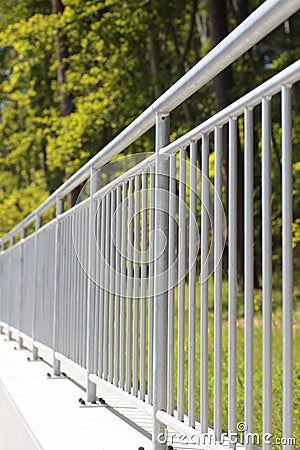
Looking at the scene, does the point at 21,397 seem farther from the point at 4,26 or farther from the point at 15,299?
the point at 4,26

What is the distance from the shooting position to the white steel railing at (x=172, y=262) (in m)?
2.40

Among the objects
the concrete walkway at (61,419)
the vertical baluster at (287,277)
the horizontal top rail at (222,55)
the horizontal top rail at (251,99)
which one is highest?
the horizontal top rail at (222,55)

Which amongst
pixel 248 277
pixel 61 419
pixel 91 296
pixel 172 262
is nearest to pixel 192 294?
pixel 172 262

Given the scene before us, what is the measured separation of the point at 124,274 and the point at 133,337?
12.9 inches

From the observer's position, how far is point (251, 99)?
2.57 meters

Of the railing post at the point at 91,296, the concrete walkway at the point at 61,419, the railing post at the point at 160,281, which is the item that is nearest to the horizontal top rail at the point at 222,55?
the railing post at the point at 160,281

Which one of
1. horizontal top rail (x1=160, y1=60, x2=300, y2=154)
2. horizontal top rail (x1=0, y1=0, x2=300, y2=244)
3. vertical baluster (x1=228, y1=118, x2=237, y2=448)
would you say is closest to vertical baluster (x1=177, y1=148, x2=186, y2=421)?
horizontal top rail (x1=160, y1=60, x2=300, y2=154)

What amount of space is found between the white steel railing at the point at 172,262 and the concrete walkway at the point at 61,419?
180 millimetres

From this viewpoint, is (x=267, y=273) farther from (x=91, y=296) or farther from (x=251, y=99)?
(x=91, y=296)

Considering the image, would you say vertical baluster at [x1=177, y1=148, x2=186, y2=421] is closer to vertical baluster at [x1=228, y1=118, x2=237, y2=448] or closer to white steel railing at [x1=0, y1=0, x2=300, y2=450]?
white steel railing at [x1=0, y1=0, x2=300, y2=450]

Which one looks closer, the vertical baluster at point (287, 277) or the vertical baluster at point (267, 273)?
the vertical baluster at point (287, 277)

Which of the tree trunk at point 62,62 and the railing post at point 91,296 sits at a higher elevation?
the tree trunk at point 62,62

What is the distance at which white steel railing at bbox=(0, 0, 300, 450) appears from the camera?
2398mm

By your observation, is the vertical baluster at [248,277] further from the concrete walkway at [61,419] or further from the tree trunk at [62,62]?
the tree trunk at [62,62]
